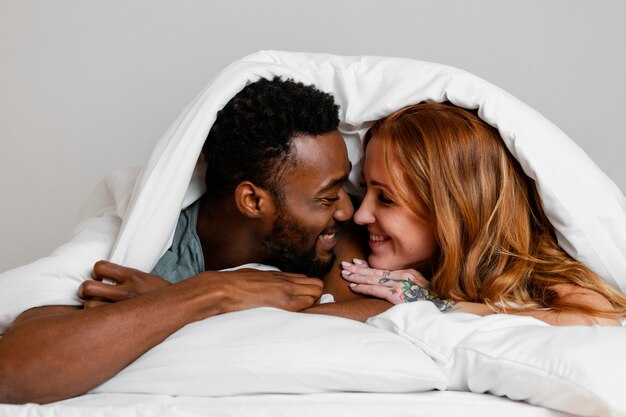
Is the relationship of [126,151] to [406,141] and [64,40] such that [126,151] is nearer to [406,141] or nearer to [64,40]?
[64,40]

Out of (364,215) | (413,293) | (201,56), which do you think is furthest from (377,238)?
(201,56)

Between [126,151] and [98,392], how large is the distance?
188 cm

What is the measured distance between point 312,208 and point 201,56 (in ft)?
4.25

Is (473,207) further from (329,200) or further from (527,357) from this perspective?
(527,357)

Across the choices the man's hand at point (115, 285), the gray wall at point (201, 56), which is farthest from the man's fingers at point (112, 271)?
the gray wall at point (201, 56)

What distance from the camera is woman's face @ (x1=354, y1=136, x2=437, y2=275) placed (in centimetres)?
232

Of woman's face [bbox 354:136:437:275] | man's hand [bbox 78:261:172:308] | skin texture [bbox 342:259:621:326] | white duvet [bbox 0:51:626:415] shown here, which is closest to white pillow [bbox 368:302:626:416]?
white duvet [bbox 0:51:626:415]

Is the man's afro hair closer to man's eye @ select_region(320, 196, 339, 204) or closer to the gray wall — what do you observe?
man's eye @ select_region(320, 196, 339, 204)

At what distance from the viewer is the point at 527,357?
5.53 ft

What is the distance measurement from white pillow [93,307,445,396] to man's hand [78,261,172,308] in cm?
28

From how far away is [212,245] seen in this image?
2.41 meters

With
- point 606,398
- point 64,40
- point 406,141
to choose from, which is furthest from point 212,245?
point 64,40

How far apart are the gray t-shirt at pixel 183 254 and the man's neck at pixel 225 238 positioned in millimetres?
32

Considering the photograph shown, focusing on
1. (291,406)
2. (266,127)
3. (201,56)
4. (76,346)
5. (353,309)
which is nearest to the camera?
(291,406)
